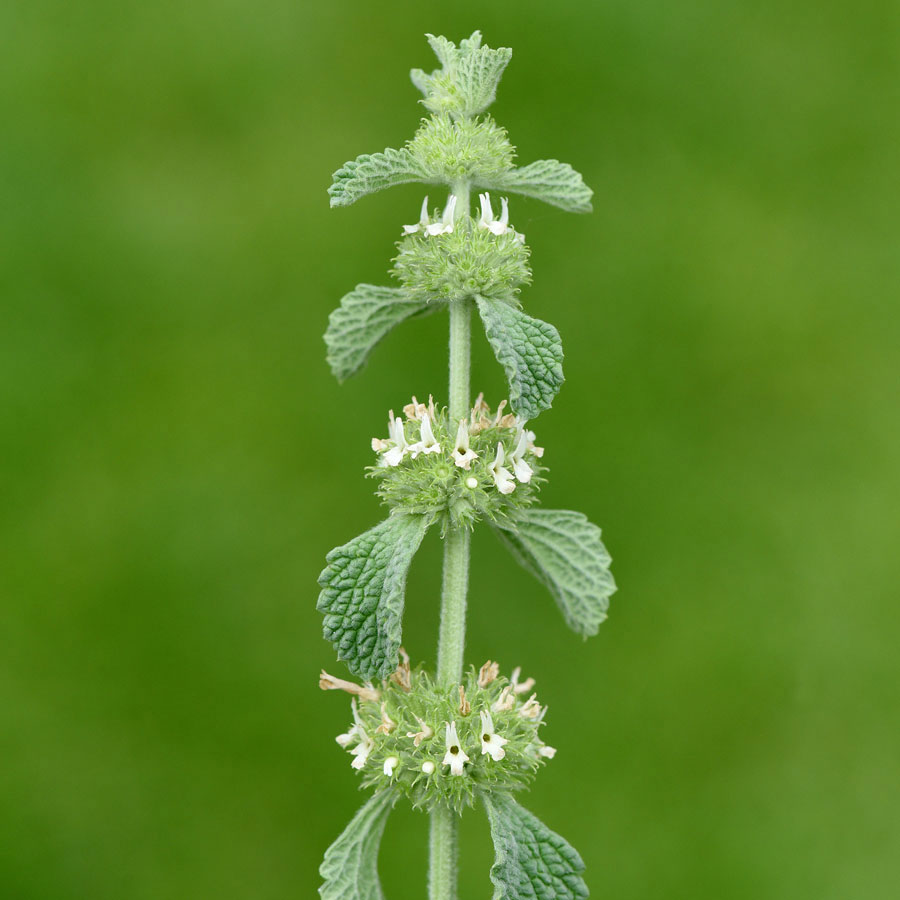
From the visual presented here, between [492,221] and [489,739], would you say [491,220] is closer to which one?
[492,221]

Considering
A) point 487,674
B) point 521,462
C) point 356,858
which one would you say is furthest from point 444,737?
point 521,462

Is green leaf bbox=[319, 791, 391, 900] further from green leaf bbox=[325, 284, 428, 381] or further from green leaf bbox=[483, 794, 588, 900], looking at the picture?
green leaf bbox=[325, 284, 428, 381]

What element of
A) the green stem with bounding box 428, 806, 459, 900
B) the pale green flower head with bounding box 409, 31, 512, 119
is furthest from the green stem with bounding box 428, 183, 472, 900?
the pale green flower head with bounding box 409, 31, 512, 119

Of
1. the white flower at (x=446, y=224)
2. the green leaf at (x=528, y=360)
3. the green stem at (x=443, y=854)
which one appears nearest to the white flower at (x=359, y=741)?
the green stem at (x=443, y=854)

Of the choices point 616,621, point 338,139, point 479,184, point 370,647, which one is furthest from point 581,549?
point 338,139

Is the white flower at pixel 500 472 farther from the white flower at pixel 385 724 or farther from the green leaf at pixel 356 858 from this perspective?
the green leaf at pixel 356 858
